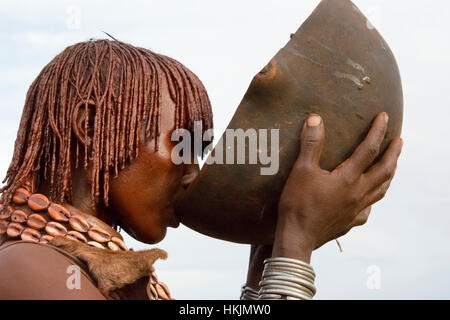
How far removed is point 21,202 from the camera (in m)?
3.75

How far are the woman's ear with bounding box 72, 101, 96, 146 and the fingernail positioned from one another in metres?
0.90

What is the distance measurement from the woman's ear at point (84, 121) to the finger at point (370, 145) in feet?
3.57

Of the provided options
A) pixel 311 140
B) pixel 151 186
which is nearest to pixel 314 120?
A: pixel 311 140

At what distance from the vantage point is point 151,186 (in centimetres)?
388

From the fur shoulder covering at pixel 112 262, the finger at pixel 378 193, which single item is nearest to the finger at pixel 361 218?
the finger at pixel 378 193

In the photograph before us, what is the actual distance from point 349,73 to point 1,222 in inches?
61.5

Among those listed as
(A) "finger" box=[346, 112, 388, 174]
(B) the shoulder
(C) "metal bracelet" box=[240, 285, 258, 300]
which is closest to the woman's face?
(B) the shoulder

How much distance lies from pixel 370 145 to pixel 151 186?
0.94m

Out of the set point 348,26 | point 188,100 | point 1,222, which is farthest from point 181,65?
point 1,222

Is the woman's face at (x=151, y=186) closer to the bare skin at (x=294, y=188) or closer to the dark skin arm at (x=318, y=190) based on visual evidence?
the bare skin at (x=294, y=188)

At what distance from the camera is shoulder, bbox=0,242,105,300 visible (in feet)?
11.1

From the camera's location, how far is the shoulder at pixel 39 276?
3.39 metres

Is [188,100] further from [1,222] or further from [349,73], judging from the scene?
[1,222]

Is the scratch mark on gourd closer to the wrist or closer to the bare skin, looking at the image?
the bare skin
